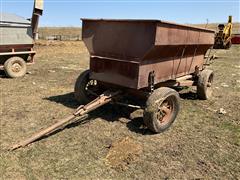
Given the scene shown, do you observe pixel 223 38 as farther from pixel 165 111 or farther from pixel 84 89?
pixel 165 111

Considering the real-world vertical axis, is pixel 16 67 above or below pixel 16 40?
below

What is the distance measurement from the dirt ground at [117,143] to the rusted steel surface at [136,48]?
3.27 ft

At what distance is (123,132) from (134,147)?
713mm

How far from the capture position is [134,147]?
16.8 feet

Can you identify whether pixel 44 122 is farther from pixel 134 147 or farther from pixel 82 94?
pixel 134 147

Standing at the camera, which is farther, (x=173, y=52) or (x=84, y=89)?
(x=84, y=89)

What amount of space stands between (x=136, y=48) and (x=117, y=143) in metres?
1.87

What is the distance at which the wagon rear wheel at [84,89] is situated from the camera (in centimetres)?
702

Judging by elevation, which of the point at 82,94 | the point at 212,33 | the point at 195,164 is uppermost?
the point at 212,33

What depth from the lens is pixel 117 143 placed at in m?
5.25

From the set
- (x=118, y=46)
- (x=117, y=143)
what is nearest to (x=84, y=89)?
(x=118, y=46)

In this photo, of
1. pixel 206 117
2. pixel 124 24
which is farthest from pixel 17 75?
pixel 206 117

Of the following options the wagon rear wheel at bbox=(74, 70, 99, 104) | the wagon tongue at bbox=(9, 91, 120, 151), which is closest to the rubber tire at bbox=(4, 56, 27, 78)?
the wagon rear wheel at bbox=(74, 70, 99, 104)

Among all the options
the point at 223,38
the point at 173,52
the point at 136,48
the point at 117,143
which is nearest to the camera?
the point at 117,143
